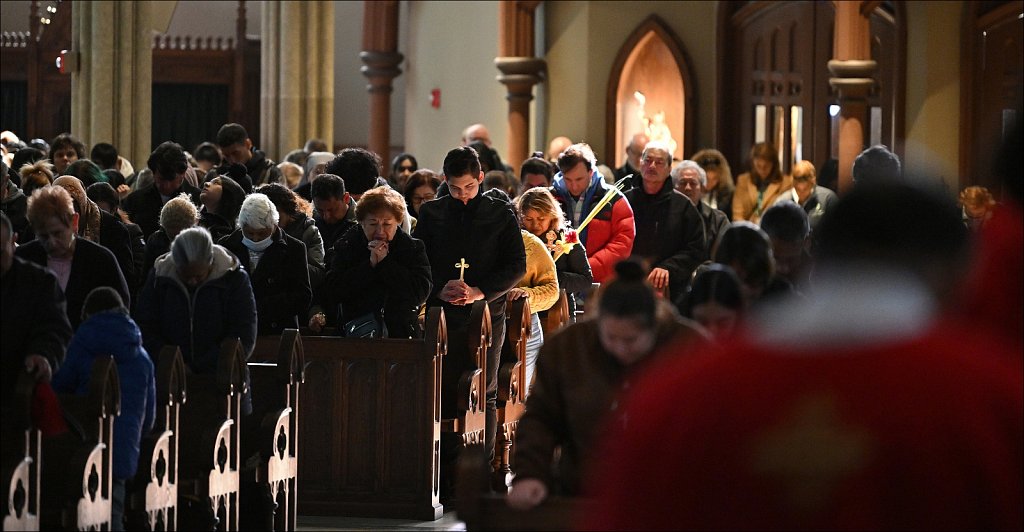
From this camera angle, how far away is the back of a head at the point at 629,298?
3635 mm

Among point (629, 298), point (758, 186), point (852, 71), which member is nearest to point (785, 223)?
point (629, 298)

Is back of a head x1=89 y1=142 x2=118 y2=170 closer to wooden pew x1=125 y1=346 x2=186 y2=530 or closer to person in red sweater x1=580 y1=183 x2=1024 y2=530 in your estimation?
wooden pew x1=125 y1=346 x2=186 y2=530

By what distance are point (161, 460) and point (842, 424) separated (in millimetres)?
4424

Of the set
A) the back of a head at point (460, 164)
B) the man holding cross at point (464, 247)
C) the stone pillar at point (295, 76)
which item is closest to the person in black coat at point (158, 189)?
the man holding cross at point (464, 247)

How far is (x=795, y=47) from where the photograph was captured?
14.3 meters

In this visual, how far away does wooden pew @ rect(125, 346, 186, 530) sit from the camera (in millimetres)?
5762

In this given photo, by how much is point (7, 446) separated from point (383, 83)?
41.1 feet

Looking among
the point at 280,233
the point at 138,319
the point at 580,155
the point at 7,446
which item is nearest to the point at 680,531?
the point at 7,446

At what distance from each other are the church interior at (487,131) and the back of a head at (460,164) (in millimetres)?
65

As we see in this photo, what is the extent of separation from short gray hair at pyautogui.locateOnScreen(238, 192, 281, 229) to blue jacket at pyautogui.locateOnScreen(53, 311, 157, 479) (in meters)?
1.69

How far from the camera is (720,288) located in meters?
4.01

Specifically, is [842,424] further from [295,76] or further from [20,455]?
[295,76]

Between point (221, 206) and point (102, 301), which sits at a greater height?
point (221, 206)

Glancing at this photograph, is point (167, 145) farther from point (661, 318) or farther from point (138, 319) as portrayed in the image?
point (661, 318)
